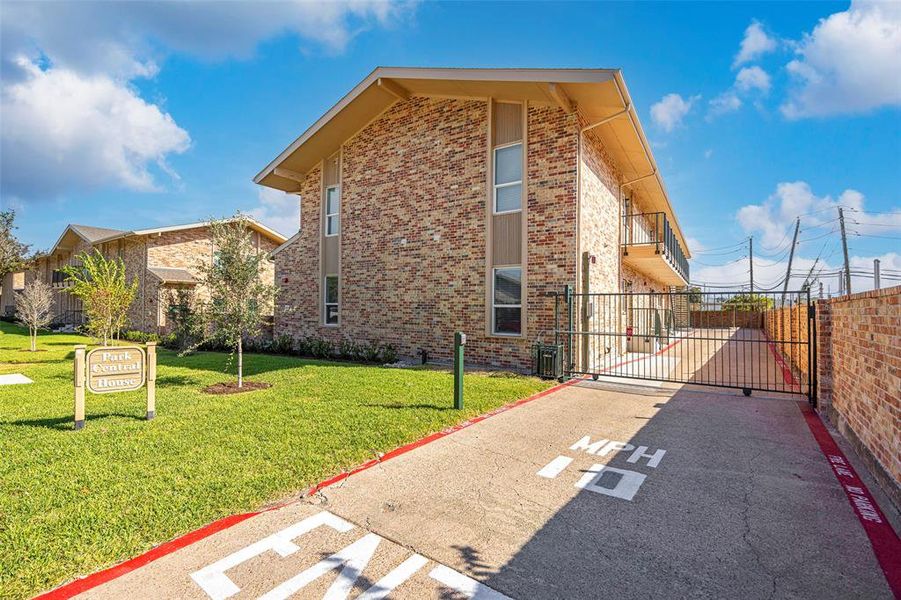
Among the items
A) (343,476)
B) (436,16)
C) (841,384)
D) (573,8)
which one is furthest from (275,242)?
(841,384)

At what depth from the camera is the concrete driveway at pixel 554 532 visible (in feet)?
8.80

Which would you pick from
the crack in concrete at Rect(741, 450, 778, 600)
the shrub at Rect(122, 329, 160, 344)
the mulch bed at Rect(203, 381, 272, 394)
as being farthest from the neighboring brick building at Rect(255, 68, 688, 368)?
the shrub at Rect(122, 329, 160, 344)

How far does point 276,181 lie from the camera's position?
647 inches

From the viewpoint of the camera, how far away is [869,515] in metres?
3.60

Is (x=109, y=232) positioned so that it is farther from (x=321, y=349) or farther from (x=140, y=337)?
(x=321, y=349)

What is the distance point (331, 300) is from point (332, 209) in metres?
3.25

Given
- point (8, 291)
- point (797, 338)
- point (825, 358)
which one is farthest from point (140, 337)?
point (8, 291)

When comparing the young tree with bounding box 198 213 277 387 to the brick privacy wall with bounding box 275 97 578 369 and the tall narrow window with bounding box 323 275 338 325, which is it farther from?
the tall narrow window with bounding box 323 275 338 325

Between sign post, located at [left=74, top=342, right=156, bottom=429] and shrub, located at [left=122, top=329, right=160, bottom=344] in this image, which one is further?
shrub, located at [left=122, top=329, right=160, bottom=344]

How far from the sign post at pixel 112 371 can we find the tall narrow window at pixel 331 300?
8704mm

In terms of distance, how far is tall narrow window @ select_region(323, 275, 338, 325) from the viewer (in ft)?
49.4

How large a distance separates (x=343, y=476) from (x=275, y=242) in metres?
25.6

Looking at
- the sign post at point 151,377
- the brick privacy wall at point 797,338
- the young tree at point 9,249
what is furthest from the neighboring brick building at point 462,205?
the young tree at point 9,249

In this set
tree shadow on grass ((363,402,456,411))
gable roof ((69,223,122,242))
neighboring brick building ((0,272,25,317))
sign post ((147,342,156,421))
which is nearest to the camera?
sign post ((147,342,156,421))
